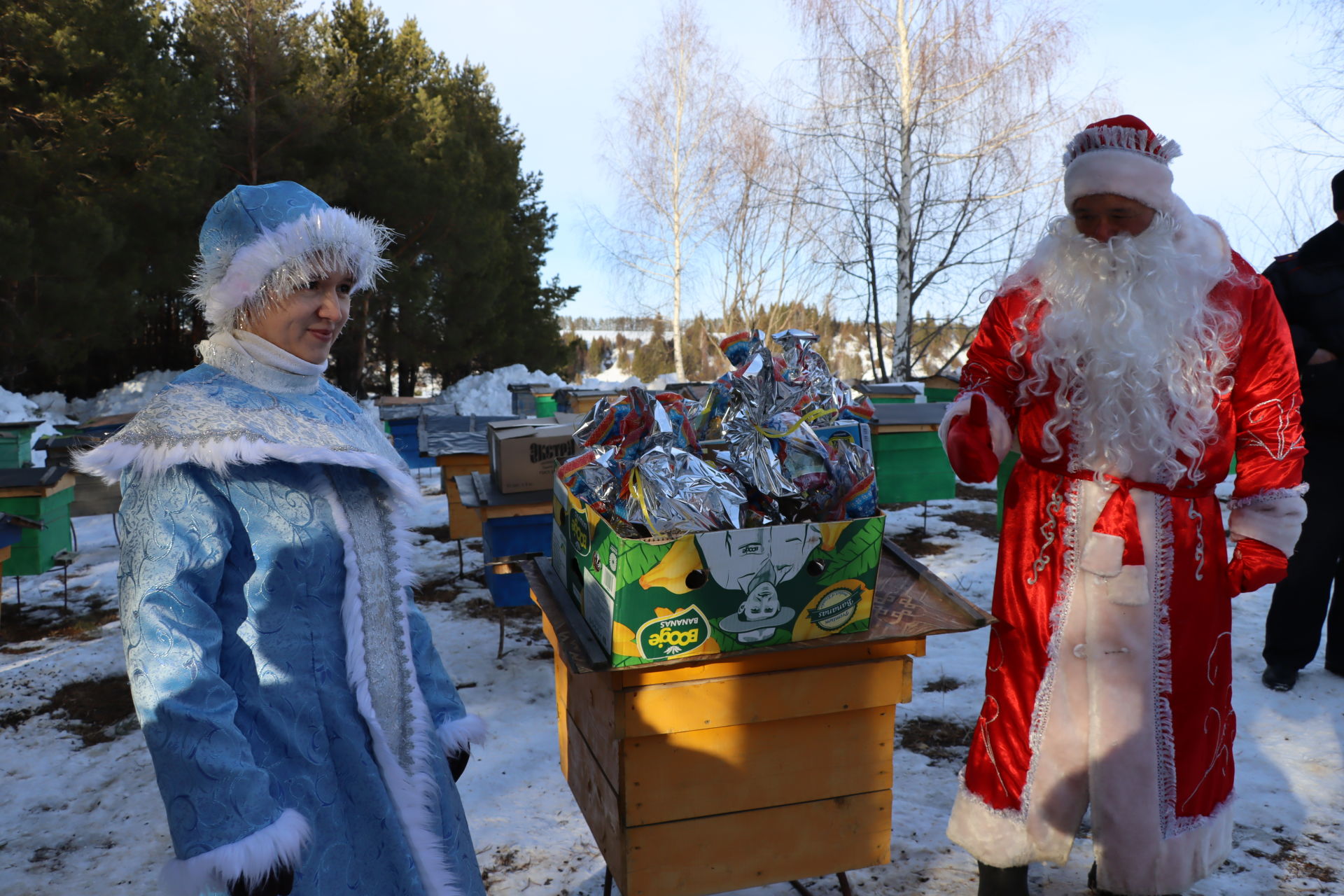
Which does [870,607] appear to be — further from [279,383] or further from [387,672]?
[279,383]

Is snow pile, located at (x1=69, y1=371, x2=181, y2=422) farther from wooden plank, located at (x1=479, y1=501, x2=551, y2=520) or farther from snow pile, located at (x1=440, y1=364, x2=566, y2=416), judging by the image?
wooden plank, located at (x1=479, y1=501, x2=551, y2=520)

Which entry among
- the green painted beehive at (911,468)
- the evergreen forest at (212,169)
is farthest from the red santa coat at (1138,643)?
the evergreen forest at (212,169)

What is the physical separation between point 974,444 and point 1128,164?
2.67 feet

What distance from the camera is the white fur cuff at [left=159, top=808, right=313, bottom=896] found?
1244 mm

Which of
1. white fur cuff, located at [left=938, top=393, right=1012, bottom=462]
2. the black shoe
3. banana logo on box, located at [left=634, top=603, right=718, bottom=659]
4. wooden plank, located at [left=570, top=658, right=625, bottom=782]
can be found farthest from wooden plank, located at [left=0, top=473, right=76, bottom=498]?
the black shoe

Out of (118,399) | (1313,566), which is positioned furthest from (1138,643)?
(118,399)

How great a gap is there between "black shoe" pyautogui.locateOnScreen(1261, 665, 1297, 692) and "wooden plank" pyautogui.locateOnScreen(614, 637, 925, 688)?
9.88ft

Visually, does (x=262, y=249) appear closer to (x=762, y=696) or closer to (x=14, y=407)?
(x=762, y=696)

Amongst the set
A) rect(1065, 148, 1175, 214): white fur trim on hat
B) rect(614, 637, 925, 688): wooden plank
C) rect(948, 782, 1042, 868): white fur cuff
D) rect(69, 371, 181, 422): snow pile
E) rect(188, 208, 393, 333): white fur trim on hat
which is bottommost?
rect(948, 782, 1042, 868): white fur cuff

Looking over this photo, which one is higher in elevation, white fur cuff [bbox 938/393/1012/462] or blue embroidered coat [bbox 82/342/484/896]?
white fur cuff [bbox 938/393/1012/462]

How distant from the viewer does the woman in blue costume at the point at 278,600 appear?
4.19ft

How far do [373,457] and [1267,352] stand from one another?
86.6 inches

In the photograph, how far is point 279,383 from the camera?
157cm

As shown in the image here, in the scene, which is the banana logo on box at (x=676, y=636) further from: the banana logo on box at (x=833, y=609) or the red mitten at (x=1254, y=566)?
→ the red mitten at (x=1254, y=566)
